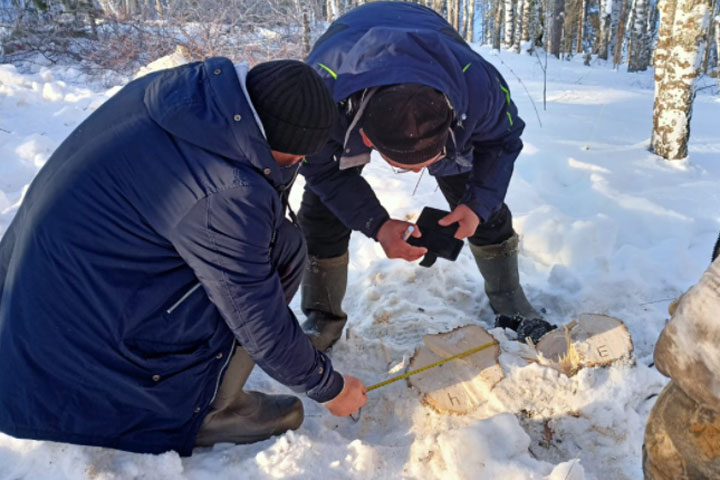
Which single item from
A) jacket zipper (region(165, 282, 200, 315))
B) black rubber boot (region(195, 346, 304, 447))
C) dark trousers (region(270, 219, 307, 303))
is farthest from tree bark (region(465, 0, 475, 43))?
jacket zipper (region(165, 282, 200, 315))

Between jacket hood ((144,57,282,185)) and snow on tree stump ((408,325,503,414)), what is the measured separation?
1.11 m

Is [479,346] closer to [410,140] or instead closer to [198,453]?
[410,140]

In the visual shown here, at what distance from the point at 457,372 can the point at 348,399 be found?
52 centimetres

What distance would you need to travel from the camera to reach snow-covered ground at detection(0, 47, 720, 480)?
1683 mm

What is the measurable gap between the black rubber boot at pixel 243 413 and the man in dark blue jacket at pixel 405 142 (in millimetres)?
529

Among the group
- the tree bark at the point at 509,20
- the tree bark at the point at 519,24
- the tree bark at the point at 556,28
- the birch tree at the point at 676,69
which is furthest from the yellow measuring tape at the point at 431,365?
the tree bark at the point at 509,20

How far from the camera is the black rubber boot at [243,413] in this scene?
1791 mm

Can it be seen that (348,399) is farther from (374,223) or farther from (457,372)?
(374,223)

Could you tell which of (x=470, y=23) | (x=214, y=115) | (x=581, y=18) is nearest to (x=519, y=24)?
(x=581, y=18)

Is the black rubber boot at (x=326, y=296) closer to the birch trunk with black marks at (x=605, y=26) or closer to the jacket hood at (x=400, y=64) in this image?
the jacket hood at (x=400, y=64)

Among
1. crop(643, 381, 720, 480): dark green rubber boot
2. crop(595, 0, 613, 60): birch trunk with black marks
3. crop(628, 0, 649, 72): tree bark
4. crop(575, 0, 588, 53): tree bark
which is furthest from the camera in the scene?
crop(575, 0, 588, 53): tree bark

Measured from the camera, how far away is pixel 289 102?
4.49ft

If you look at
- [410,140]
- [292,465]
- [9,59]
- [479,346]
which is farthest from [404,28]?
[9,59]

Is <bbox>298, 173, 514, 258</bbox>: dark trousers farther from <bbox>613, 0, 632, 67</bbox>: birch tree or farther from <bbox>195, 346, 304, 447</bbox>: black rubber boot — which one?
<bbox>613, 0, 632, 67</bbox>: birch tree
